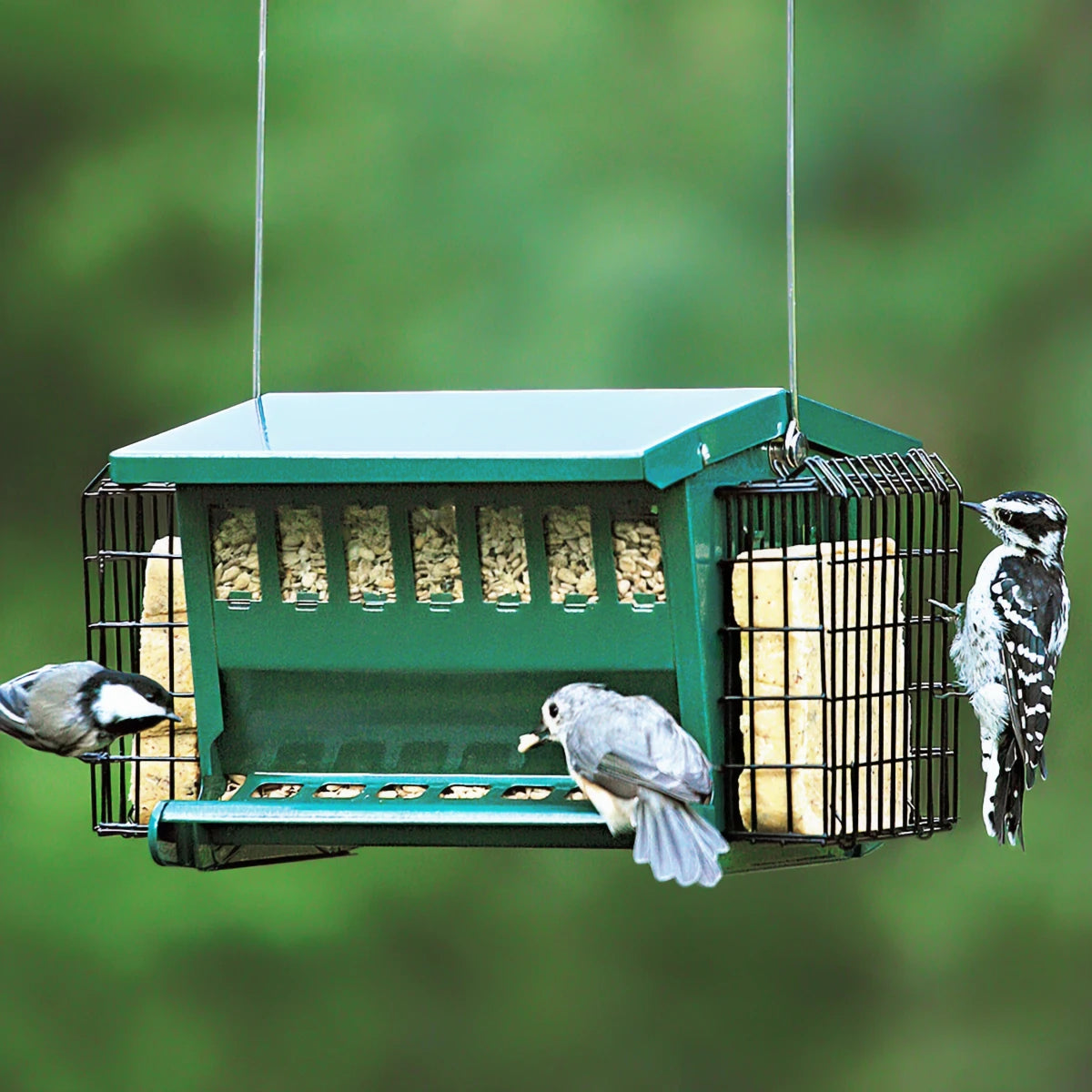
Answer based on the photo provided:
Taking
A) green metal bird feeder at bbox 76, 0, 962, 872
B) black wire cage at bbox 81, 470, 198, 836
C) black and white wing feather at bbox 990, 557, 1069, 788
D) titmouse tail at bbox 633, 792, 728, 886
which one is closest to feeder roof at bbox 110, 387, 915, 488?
green metal bird feeder at bbox 76, 0, 962, 872

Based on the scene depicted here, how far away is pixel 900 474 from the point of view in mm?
3881

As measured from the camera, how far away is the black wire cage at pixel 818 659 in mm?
3709

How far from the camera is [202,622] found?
12.5 feet

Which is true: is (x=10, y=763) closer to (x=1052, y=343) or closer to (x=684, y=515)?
(x=1052, y=343)

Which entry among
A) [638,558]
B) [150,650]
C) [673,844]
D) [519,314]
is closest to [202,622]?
[150,650]

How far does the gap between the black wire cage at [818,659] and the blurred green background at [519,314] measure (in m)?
3.53

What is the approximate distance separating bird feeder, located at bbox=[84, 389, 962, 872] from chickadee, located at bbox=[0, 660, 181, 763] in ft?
0.35

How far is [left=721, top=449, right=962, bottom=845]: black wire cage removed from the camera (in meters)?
3.71

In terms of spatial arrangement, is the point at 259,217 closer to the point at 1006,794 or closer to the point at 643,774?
the point at 643,774

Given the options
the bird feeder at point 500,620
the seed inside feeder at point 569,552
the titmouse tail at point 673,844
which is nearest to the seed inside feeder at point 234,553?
the bird feeder at point 500,620

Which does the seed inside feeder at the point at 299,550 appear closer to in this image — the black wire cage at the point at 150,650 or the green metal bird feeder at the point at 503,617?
the green metal bird feeder at the point at 503,617

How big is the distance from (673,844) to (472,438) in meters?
0.72

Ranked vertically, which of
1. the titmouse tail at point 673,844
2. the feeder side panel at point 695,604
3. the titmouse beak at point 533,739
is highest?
the feeder side panel at point 695,604

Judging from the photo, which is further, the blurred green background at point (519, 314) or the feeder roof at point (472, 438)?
the blurred green background at point (519, 314)
